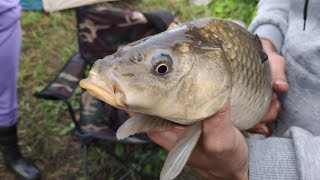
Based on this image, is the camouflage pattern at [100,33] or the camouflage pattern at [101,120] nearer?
the camouflage pattern at [101,120]

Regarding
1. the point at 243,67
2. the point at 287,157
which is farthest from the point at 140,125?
the point at 287,157

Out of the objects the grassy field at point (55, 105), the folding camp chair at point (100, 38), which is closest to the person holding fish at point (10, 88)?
the grassy field at point (55, 105)

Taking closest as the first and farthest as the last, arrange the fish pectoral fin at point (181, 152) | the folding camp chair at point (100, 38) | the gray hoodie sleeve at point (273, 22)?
the fish pectoral fin at point (181, 152) → the gray hoodie sleeve at point (273, 22) → the folding camp chair at point (100, 38)

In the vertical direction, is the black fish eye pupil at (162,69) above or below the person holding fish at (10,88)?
above

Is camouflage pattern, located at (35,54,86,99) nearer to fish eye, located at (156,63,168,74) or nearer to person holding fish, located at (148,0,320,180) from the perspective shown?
person holding fish, located at (148,0,320,180)

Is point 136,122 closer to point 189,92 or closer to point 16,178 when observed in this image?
point 189,92

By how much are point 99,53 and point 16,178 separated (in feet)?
2.73

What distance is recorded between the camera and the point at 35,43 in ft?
11.2

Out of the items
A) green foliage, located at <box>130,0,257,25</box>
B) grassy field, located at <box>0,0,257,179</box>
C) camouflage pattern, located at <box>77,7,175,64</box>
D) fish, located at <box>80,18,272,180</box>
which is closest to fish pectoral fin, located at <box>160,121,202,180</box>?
fish, located at <box>80,18,272,180</box>

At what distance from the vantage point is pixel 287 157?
4.05 ft

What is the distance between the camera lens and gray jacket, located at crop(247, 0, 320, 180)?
1206 millimetres

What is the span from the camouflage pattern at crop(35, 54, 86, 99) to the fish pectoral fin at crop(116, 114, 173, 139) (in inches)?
47.8

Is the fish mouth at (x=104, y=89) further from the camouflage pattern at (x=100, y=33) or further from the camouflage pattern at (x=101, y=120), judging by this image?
the camouflage pattern at (x=100, y=33)

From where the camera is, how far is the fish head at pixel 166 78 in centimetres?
92
